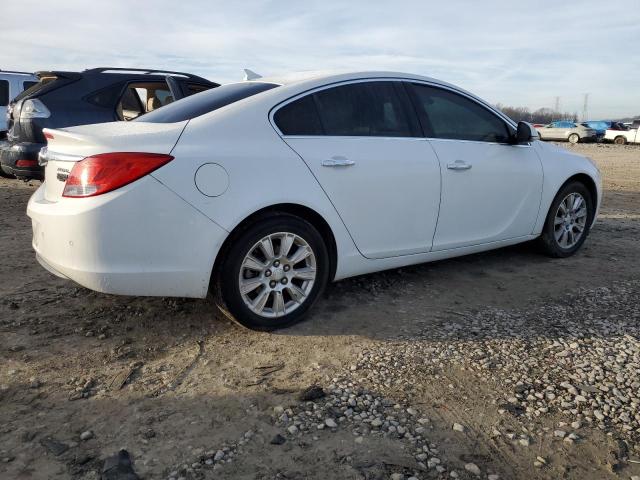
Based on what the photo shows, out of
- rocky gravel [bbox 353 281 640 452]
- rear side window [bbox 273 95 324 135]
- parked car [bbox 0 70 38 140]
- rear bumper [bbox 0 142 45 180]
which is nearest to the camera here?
rocky gravel [bbox 353 281 640 452]

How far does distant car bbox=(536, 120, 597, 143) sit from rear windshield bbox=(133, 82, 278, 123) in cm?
3541

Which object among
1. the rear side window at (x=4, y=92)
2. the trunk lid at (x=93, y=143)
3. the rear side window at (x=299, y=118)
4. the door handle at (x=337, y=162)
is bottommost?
the door handle at (x=337, y=162)

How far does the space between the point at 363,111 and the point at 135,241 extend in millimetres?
1786

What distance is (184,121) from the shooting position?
129 inches

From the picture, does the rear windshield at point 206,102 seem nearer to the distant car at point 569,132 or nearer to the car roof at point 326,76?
the car roof at point 326,76

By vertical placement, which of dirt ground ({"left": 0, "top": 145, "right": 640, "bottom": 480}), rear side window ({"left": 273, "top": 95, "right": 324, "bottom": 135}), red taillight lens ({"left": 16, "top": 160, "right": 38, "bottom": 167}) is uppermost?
rear side window ({"left": 273, "top": 95, "right": 324, "bottom": 135})

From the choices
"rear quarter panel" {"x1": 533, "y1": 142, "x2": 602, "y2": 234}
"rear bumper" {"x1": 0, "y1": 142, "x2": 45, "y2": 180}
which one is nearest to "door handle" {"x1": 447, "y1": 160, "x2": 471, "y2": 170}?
"rear quarter panel" {"x1": 533, "y1": 142, "x2": 602, "y2": 234}

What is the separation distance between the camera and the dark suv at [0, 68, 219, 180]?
21.2ft

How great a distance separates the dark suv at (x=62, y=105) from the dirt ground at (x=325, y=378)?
2.52 meters

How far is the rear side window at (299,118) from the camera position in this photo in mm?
3438

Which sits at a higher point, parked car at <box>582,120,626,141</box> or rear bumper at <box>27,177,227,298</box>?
parked car at <box>582,120,626,141</box>

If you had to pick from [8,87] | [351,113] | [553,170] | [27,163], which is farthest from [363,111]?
[8,87]

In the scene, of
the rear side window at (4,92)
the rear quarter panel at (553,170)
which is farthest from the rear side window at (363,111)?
the rear side window at (4,92)

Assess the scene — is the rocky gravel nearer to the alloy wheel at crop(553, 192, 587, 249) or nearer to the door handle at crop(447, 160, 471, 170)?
the door handle at crop(447, 160, 471, 170)
